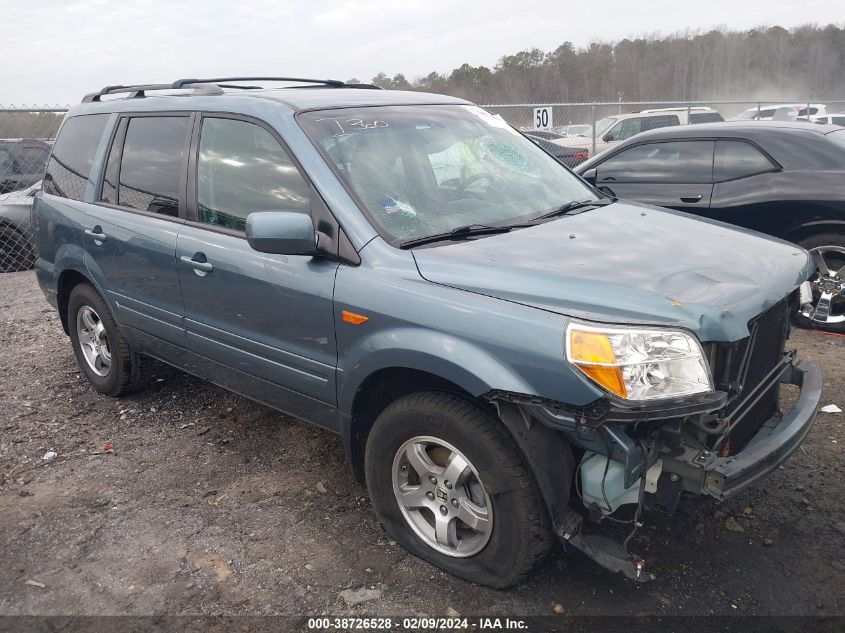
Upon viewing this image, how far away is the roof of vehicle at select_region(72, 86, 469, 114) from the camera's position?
11.2 feet

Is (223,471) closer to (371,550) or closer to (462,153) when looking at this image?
(371,550)

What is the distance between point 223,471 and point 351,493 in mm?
790

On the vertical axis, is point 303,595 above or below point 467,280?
below

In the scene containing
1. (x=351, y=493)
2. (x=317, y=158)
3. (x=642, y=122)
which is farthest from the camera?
A: (x=642, y=122)

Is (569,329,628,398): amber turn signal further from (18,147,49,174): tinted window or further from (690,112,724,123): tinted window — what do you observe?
(690,112,724,123): tinted window

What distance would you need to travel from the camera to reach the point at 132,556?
10.2 feet

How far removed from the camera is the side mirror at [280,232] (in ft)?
9.22

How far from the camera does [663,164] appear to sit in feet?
20.8

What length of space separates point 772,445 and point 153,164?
345cm

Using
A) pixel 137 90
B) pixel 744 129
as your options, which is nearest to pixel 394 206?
pixel 137 90

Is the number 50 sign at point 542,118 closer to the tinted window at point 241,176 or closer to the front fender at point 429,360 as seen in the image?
the tinted window at point 241,176

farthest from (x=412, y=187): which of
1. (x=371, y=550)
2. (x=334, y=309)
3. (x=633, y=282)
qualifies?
(x=371, y=550)

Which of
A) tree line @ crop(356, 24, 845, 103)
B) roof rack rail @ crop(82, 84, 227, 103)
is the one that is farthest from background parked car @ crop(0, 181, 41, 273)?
tree line @ crop(356, 24, 845, 103)

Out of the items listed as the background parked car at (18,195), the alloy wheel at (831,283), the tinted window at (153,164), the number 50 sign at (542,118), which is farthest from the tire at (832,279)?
the background parked car at (18,195)
